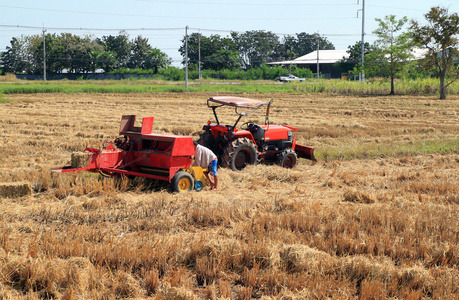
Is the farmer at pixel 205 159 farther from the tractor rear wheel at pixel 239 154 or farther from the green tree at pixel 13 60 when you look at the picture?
the green tree at pixel 13 60

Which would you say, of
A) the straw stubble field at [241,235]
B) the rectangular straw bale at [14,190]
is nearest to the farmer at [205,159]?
the straw stubble field at [241,235]

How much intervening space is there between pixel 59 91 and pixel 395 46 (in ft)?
95.7

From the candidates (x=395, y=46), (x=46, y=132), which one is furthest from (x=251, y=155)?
(x=395, y=46)

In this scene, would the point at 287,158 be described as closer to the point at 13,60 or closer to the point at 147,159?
the point at 147,159

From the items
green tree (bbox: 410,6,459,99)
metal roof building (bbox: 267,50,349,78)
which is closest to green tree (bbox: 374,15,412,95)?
green tree (bbox: 410,6,459,99)

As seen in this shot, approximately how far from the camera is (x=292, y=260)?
4895 millimetres

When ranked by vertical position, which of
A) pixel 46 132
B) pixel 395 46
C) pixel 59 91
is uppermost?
pixel 395 46

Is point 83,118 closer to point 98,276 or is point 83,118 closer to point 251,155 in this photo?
point 251,155

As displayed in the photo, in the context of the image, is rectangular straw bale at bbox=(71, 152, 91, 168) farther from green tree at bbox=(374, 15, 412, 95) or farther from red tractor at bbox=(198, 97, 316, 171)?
green tree at bbox=(374, 15, 412, 95)

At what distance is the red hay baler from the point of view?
8.18 metres

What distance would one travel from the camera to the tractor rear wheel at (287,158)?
10816 mm

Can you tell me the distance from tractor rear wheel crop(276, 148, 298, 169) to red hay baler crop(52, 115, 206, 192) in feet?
8.85

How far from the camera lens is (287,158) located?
1102 centimetres

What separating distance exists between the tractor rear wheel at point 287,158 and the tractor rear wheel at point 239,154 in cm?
82
